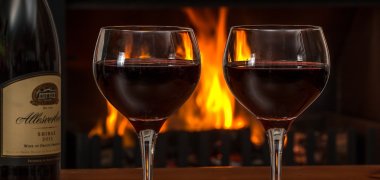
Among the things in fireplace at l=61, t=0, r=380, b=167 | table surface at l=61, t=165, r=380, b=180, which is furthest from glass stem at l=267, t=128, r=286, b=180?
fireplace at l=61, t=0, r=380, b=167

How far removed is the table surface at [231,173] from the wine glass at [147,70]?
0.48 feet

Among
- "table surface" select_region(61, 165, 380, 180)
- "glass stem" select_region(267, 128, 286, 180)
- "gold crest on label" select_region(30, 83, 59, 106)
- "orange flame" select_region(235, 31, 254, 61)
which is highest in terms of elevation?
"orange flame" select_region(235, 31, 254, 61)

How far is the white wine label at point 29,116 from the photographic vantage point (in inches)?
28.5

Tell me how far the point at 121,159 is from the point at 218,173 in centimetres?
127

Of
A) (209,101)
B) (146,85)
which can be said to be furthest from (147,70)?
(209,101)

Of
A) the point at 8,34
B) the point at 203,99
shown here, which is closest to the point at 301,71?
the point at 8,34

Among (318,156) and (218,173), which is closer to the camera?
(218,173)

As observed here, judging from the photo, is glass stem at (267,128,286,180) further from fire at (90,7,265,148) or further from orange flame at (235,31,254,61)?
fire at (90,7,265,148)

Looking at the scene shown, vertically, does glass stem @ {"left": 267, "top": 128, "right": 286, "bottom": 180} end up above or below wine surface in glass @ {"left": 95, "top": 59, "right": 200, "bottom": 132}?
A: below

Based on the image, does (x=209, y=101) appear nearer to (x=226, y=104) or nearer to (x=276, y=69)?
(x=226, y=104)

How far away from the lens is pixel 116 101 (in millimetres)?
682

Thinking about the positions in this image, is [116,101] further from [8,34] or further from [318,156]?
[318,156]

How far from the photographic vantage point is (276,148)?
0.67m

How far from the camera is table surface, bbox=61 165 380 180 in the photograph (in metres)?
0.82
